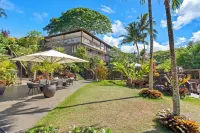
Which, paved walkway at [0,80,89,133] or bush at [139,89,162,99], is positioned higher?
bush at [139,89,162,99]

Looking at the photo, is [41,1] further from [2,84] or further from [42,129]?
[42,129]

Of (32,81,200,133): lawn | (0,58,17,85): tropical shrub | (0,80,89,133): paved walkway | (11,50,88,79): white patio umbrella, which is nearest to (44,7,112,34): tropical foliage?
(0,58,17,85): tropical shrub

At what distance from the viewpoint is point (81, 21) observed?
138ft

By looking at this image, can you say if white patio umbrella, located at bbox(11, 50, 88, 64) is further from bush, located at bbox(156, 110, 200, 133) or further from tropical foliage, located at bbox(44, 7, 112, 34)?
tropical foliage, located at bbox(44, 7, 112, 34)

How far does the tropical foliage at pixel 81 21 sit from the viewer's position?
41938mm

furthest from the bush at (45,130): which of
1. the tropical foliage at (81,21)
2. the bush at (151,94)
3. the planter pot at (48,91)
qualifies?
the tropical foliage at (81,21)

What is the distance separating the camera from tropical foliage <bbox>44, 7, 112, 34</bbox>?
138 feet

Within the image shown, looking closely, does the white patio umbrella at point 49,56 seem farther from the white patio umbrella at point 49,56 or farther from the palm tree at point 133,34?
the palm tree at point 133,34

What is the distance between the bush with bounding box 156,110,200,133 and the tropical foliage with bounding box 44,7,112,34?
38692 mm

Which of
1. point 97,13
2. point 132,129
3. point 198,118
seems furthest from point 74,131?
point 97,13

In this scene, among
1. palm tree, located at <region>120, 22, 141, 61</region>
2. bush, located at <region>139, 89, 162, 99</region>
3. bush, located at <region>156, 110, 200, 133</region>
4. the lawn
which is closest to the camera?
bush, located at <region>156, 110, 200, 133</region>

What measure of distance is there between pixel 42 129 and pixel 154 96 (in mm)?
6588

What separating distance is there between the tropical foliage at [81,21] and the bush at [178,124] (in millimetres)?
38692

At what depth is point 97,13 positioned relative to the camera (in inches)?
1724
